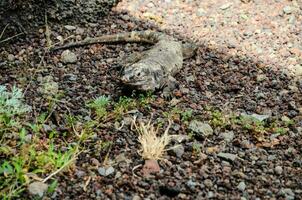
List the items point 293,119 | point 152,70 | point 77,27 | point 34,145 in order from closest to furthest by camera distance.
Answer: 1. point 34,145
2. point 293,119
3. point 152,70
4. point 77,27

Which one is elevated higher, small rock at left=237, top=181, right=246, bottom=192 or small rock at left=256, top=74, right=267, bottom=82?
small rock at left=256, top=74, right=267, bottom=82

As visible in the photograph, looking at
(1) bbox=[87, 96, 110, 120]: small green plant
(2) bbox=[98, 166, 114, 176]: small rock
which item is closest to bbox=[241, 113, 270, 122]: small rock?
(1) bbox=[87, 96, 110, 120]: small green plant

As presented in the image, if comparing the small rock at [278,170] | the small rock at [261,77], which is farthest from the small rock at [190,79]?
the small rock at [278,170]

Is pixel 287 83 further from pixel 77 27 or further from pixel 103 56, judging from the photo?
pixel 77 27

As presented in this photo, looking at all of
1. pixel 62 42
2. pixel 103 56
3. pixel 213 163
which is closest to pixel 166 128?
pixel 213 163

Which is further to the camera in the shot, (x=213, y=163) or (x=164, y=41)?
(x=164, y=41)

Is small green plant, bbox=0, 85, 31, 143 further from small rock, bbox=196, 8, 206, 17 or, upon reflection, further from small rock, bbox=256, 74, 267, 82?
small rock, bbox=196, 8, 206, 17
